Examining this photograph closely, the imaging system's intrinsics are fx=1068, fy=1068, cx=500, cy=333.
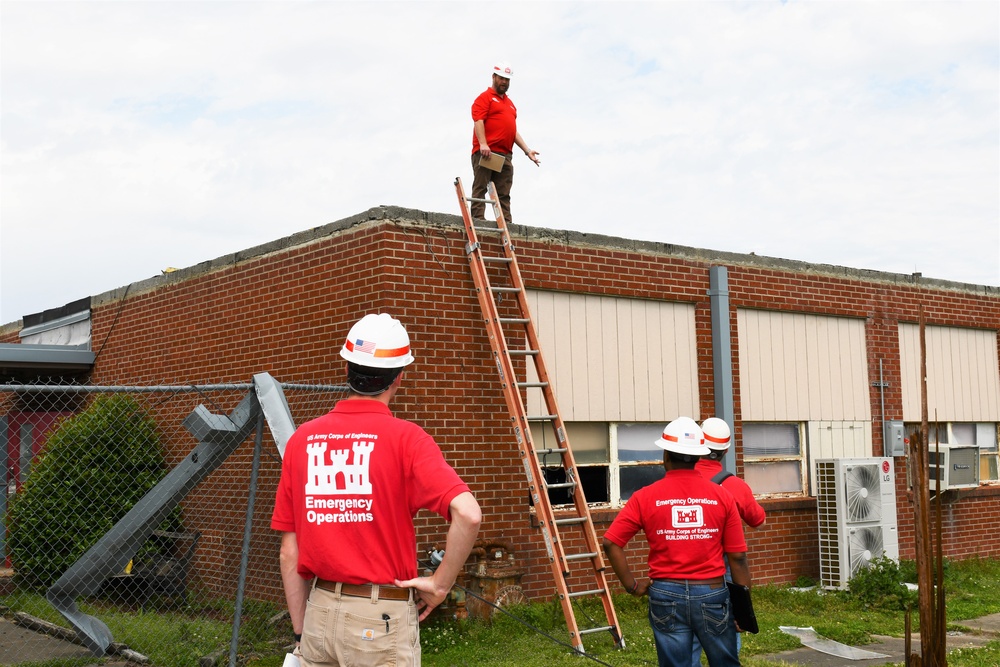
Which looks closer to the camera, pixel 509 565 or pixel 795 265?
pixel 509 565

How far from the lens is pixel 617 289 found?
1178 centimetres

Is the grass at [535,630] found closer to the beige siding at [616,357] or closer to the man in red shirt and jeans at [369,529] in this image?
the beige siding at [616,357]

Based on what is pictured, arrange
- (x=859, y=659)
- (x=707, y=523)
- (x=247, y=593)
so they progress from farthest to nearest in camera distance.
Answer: (x=247, y=593), (x=859, y=659), (x=707, y=523)

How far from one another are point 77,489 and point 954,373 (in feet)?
39.4

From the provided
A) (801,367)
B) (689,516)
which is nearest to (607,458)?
(801,367)

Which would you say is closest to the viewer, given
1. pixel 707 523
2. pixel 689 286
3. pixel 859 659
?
pixel 707 523

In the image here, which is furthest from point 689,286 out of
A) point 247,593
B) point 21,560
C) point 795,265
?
point 21,560

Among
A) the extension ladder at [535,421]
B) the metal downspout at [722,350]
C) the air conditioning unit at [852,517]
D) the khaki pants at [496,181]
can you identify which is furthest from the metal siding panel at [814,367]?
the khaki pants at [496,181]

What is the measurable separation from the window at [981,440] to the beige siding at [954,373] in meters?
0.14

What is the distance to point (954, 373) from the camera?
15.5 meters

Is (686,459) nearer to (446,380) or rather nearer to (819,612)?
(446,380)

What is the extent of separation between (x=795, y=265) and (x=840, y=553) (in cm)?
362

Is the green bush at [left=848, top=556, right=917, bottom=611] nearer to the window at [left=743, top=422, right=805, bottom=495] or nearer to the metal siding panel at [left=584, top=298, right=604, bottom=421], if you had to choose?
the window at [left=743, top=422, right=805, bottom=495]

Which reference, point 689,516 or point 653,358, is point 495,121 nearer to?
point 653,358
